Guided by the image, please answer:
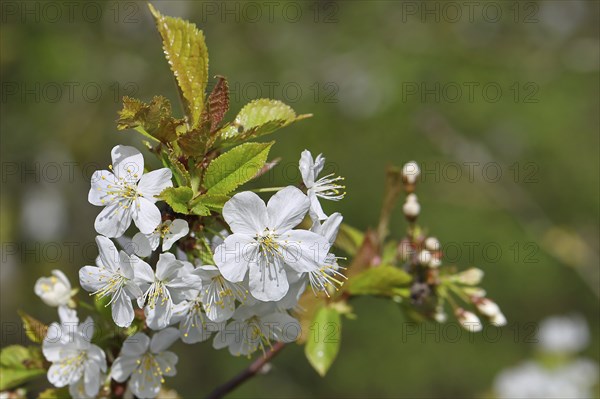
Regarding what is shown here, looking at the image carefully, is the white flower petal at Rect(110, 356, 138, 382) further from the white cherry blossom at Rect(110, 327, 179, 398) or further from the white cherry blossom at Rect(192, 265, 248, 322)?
the white cherry blossom at Rect(192, 265, 248, 322)

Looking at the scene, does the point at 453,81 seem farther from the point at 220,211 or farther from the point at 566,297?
the point at 220,211

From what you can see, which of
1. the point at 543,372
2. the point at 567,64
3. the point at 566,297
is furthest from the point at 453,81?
the point at 543,372

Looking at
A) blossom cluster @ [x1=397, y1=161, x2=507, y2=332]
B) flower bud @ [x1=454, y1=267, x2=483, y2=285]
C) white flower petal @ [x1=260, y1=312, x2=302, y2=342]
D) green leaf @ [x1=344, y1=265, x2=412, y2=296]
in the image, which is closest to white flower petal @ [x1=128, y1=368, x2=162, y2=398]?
white flower petal @ [x1=260, y1=312, x2=302, y2=342]

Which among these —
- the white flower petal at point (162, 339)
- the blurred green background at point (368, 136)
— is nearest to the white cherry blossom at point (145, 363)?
the white flower petal at point (162, 339)

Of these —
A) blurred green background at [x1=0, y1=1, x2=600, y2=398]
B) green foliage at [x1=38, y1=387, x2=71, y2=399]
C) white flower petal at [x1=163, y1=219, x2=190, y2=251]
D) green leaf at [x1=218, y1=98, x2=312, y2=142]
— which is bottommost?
blurred green background at [x1=0, y1=1, x2=600, y2=398]

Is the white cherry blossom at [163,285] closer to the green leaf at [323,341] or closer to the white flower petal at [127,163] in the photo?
the white flower petal at [127,163]

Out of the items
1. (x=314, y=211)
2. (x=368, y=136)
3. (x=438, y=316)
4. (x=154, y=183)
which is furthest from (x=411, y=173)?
(x=368, y=136)
